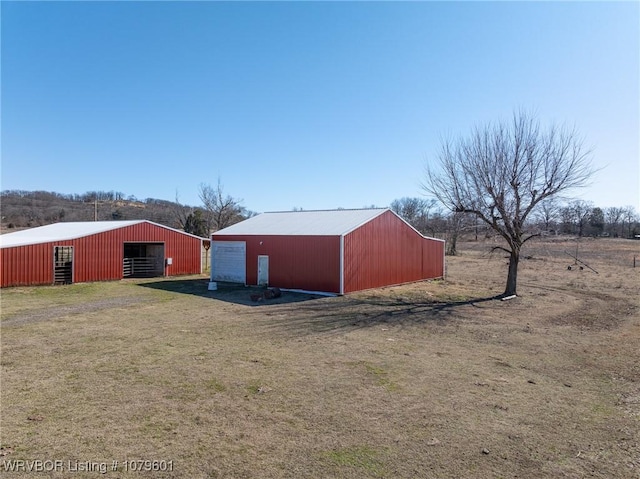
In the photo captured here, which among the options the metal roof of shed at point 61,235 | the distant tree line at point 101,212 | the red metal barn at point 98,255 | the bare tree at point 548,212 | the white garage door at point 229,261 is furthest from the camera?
the distant tree line at point 101,212

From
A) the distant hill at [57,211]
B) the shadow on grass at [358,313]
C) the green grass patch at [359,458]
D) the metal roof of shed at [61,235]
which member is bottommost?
the shadow on grass at [358,313]

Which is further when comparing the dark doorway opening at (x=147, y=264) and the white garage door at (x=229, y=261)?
the dark doorway opening at (x=147, y=264)

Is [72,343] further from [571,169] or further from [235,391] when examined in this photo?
[571,169]

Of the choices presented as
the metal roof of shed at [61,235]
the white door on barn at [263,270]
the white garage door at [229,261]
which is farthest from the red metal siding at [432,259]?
the metal roof of shed at [61,235]

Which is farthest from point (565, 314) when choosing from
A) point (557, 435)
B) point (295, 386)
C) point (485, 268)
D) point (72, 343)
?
point (485, 268)

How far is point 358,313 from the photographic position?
13.8 metres

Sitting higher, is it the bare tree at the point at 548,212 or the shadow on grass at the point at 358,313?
the bare tree at the point at 548,212

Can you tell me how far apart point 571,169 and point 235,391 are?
647 inches

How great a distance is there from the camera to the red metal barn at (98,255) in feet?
62.6

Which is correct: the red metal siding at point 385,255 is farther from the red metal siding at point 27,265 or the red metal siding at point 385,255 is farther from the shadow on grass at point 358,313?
the red metal siding at point 27,265

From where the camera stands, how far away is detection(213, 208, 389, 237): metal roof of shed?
19344 millimetres

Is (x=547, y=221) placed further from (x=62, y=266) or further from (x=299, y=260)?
(x=62, y=266)

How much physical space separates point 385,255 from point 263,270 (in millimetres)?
6163

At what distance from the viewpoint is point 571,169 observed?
16953 mm
